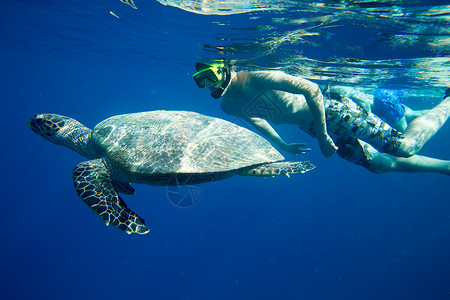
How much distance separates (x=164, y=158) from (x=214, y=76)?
1578 millimetres

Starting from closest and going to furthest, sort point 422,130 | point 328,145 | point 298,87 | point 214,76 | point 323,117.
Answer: point 298,87, point 214,76, point 323,117, point 328,145, point 422,130

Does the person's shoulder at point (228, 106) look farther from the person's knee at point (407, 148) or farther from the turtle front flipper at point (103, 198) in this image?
the person's knee at point (407, 148)

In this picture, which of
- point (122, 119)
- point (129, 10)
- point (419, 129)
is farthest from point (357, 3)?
point (129, 10)

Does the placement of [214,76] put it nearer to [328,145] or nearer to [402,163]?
[328,145]

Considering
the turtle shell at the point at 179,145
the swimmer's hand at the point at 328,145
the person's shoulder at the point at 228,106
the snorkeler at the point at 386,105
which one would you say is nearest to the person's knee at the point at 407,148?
the snorkeler at the point at 386,105

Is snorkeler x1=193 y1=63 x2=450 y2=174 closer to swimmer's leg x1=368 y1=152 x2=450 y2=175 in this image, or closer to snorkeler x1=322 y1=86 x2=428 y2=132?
swimmer's leg x1=368 y1=152 x2=450 y2=175

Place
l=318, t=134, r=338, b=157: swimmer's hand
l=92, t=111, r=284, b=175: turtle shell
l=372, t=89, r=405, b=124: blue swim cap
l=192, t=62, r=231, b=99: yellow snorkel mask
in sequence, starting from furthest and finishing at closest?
l=372, t=89, r=405, b=124: blue swim cap, l=318, t=134, r=338, b=157: swimmer's hand, l=192, t=62, r=231, b=99: yellow snorkel mask, l=92, t=111, r=284, b=175: turtle shell

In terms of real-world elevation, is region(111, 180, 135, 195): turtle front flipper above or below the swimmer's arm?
below

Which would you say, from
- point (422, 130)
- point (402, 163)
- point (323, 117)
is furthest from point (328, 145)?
point (422, 130)

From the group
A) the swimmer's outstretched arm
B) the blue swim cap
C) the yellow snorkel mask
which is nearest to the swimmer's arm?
the swimmer's outstretched arm

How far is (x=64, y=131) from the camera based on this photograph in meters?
4.68

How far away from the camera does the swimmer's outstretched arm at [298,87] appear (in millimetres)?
3322

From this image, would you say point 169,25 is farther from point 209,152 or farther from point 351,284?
point 351,284

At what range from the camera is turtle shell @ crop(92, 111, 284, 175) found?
3096mm
